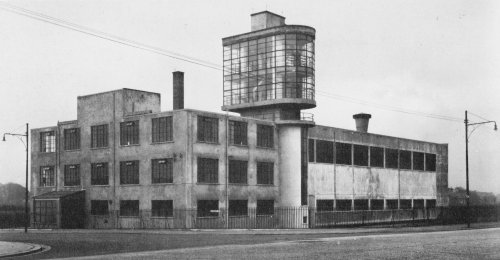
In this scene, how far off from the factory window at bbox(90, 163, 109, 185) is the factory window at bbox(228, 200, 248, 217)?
1097cm

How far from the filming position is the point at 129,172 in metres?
50.1

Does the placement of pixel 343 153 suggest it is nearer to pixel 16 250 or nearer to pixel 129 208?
pixel 129 208

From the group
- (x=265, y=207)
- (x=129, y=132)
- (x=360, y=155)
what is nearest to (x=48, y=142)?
(x=129, y=132)

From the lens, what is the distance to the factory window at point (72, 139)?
54.8m

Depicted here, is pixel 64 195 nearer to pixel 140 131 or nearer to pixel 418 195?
pixel 140 131

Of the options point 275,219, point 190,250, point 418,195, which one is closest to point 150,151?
point 275,219

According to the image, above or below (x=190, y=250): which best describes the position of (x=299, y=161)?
above

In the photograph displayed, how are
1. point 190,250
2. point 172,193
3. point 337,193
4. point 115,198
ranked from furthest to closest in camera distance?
point 337,193, point 115,198, point 172,193, point 190,250

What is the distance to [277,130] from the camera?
5434cm

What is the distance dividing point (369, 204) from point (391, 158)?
22.9 feet

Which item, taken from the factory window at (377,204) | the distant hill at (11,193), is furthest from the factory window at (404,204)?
the distant hill at (11,193)

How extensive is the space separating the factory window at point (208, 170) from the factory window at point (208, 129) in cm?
160

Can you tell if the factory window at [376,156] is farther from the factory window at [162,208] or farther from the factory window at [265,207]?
the factory window at [162,208]

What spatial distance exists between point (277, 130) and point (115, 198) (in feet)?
50.0
